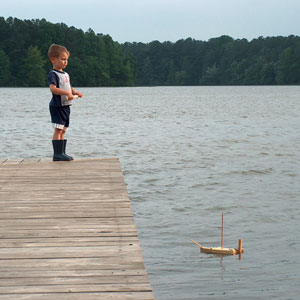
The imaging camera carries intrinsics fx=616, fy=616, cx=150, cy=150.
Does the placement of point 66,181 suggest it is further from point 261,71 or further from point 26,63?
point 261,71

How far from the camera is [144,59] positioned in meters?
178

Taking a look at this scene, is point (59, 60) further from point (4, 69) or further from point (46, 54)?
point (46, 54)

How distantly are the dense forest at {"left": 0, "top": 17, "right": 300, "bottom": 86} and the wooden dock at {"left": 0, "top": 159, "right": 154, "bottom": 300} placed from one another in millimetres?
109938

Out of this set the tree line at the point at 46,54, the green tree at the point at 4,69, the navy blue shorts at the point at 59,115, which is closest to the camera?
the navy blue shorts at the point at 59,115

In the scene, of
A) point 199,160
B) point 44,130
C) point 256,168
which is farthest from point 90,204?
point 44,130

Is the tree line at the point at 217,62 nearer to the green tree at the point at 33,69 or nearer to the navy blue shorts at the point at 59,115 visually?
the green tree at the point at 33,69

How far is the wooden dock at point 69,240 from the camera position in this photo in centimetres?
323

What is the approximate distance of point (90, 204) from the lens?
539 centimetres

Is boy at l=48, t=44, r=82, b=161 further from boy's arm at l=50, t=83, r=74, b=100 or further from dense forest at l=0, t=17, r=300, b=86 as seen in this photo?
dense forest at l=0, t=17, r=300, b=86

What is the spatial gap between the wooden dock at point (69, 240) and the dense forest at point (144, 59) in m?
Result: 110

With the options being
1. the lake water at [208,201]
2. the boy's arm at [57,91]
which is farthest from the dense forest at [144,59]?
the boy's arm at [57,91]

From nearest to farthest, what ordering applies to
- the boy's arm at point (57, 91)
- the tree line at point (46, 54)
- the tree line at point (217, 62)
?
the boy's arm at point (57, 91) < the tree line at point (46, 54) < the tree line at point (217, 62)

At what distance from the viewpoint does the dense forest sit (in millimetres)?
119281

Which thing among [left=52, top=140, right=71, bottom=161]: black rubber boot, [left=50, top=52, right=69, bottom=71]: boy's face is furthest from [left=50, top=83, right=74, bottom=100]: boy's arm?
[left=52, top=140, right=71, bottom=161]: black rubber boot
